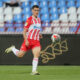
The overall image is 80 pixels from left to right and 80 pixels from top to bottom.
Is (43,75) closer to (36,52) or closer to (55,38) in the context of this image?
(36,52)

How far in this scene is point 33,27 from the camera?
8719 mm

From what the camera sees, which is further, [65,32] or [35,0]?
→ [35,0]

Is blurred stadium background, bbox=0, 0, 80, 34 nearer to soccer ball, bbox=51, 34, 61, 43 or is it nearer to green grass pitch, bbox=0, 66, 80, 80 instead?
soccer ball, bbox=51, 34, 61, 43

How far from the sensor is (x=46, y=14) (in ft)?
63.9

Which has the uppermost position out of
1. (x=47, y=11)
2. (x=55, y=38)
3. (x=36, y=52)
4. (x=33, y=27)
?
(x=47, y=11)

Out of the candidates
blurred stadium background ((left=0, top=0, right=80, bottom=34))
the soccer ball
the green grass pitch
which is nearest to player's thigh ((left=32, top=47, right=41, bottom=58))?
the green grass pitch

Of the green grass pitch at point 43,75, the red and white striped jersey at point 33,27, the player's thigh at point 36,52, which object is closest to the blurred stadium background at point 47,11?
the green grass pitch at point 43,75

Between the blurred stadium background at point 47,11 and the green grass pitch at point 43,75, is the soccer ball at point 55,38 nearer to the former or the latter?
the green grass pitch at point 43,75

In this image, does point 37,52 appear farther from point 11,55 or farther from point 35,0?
point 35,0

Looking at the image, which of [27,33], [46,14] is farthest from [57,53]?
[46,14]

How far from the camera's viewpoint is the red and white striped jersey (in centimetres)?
862

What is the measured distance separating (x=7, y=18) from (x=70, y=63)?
302 inches

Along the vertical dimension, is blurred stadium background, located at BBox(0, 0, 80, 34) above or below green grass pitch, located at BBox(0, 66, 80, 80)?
above

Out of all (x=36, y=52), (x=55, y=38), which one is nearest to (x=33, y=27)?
(x=36, y=52)
